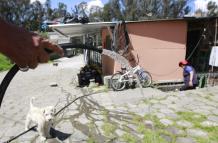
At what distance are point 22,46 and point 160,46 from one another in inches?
459

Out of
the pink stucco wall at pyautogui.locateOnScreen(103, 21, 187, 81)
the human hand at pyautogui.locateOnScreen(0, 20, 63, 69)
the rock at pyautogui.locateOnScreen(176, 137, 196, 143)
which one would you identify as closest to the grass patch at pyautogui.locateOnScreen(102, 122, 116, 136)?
the rock at pyautogui.locateOnScreen(176, 137, 196, 143)

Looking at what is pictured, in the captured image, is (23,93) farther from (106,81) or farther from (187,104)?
(187,104)

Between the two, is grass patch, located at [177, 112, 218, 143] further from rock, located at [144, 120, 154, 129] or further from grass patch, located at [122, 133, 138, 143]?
grass patch, located at [122, 133, 138, 143]

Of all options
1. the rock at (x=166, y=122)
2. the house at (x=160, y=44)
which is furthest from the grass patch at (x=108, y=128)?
the house at (x=160, y=44)

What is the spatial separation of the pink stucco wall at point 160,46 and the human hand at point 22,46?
440 inches

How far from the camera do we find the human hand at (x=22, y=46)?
1094mm

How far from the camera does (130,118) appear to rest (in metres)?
6.96

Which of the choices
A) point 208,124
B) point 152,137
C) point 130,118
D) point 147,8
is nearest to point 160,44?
point 130,118

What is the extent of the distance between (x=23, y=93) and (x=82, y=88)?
2.33 meters

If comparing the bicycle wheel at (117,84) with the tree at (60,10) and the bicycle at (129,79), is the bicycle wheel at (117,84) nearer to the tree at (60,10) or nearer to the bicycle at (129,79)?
the bicycle at (129,79)

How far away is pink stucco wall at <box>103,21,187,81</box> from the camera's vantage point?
12430 mm

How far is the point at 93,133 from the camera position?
20.1 ft

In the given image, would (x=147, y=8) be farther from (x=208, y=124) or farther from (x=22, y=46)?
(x=22, y=46)

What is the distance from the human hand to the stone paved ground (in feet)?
15.4
